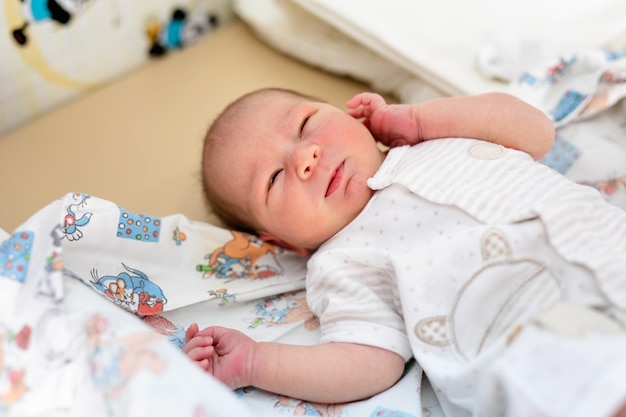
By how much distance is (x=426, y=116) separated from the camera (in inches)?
44.5

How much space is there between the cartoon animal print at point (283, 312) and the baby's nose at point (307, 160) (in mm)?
215

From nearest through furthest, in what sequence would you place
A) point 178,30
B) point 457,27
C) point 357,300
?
1. point 357,300
2. point 457,27
3. point 178,30

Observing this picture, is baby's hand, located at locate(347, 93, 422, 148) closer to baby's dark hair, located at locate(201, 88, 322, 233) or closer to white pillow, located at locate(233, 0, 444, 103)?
baby's dark hair, located at locate(201, 88, 322, 233)

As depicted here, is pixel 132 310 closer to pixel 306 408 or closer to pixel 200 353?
pixel 200 353

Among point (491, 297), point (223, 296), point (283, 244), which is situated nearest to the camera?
point (491, 297)

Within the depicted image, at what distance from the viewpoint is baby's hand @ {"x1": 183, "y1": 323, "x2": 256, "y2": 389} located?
35.9 inches

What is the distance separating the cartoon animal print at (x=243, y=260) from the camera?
3.78ft

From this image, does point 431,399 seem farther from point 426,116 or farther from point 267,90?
point 267,90

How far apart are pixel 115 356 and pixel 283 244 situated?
484mm

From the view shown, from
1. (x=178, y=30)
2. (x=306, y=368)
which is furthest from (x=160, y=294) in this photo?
(x=178, y=30)

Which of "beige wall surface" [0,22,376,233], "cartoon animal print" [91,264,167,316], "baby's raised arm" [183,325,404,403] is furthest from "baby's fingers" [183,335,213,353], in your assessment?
"beige wall surface" [0,22,376,233]

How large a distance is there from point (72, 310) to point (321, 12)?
35.8 inches

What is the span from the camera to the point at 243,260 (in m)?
1.17

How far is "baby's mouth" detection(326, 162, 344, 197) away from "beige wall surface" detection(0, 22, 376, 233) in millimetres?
311
